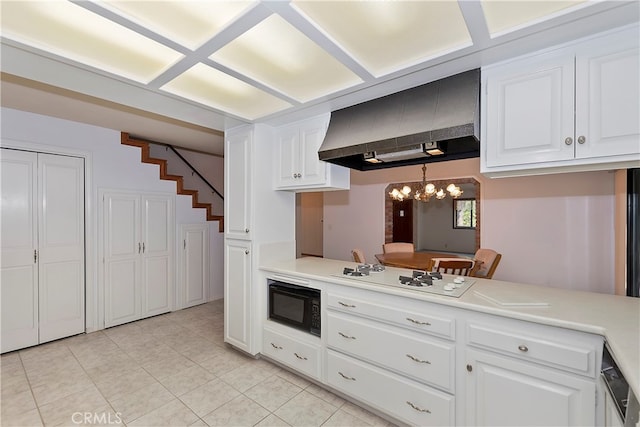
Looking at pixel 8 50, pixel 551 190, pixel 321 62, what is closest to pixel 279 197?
pixel 321 62

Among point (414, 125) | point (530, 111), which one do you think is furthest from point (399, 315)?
point (530, 111)

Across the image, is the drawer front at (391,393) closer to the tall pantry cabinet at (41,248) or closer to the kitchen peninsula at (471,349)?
the kitchen peninsula at (471,349)

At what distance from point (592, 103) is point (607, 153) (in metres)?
0.26

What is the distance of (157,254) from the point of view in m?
3.90

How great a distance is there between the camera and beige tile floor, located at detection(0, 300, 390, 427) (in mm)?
1928

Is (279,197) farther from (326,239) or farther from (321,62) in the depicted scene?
(326,239)

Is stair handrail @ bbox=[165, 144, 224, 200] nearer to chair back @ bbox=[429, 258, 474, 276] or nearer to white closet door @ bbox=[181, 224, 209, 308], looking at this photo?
white closet door @ bbox=[181, 224, 209, 308]

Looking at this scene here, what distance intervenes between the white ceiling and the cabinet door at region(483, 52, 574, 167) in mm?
107

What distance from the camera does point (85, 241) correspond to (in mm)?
3316

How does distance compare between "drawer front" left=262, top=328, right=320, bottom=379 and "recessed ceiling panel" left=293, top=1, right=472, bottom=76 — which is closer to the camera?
"recessed ceiling panel" left=293, top=1, right=472, bottom=76

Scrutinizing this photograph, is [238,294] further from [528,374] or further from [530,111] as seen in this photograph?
[530,111]

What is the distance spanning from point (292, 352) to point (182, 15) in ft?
8.10

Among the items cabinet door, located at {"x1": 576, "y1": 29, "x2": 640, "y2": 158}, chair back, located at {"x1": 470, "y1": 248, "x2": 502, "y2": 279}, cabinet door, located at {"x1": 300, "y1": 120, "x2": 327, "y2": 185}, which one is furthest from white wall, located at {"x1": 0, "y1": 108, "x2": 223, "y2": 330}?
cabinet door, located at {"x1": 576, "y1": 29, "x2": 640, "y2": 158}

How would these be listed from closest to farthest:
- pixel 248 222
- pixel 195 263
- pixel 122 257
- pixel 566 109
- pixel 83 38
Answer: pixel 566 109, pixel 83 38, pixel 248 222, pixel 122 257, pixel 195 263
